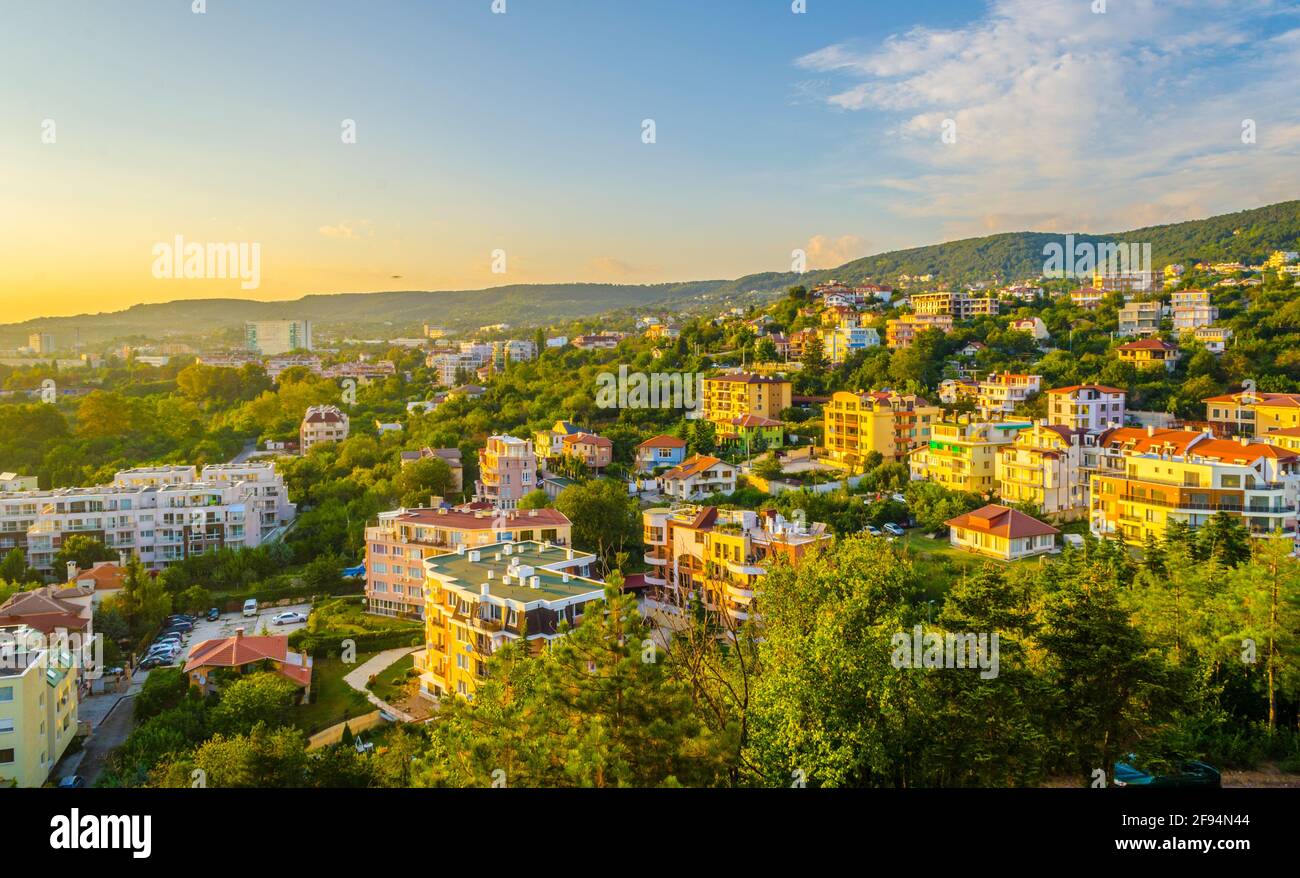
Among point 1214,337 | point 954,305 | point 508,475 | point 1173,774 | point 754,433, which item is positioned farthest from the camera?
point 954,305

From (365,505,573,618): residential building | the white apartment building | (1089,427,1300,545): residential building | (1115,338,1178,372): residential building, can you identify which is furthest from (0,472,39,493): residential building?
(1115,338,1178,372): residential building

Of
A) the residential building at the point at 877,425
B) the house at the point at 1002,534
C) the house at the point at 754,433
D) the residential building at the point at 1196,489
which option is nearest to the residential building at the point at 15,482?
the house at the point at 754,433

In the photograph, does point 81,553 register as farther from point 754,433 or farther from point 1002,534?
point 1002,534

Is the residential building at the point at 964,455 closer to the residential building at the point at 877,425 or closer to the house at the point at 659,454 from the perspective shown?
the residential building at the point at 877,425

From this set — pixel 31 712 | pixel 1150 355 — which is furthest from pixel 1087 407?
pixel 31 712

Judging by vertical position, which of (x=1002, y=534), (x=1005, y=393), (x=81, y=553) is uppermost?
(x=1005, y=393)

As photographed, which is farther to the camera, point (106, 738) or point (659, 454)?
point (659, 454)

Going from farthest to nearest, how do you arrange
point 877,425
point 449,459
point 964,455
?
point 449,459, point 877,425, point 964,455
